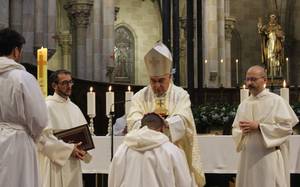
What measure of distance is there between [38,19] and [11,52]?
1107 cm

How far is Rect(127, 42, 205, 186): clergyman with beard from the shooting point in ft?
20.0

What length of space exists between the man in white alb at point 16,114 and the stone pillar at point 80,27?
15853 mm

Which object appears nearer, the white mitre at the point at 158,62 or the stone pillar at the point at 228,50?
the white mitre at the point at 158,62

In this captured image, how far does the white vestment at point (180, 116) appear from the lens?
19.7 feet

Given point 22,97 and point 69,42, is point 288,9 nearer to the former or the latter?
point 69,42

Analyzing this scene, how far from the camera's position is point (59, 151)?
6.16 m

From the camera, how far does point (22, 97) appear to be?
485 cm

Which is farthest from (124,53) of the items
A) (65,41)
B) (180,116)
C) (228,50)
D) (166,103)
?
(180,116)

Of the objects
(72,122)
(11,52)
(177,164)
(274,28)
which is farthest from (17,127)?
(274,28)

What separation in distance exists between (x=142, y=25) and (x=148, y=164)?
998 inches

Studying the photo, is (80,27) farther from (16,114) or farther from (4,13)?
(16,114)

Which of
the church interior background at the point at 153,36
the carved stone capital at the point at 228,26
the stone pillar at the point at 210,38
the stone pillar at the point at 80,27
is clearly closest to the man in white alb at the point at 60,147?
the church interior background at the point at 153,36

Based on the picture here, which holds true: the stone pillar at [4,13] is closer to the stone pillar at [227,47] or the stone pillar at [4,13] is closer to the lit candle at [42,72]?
the lit candle at [42,72]

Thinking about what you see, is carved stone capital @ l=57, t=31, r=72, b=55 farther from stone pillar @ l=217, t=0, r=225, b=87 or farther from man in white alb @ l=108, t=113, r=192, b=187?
man in white alb @ l=108, t=113, r=192, b=187
